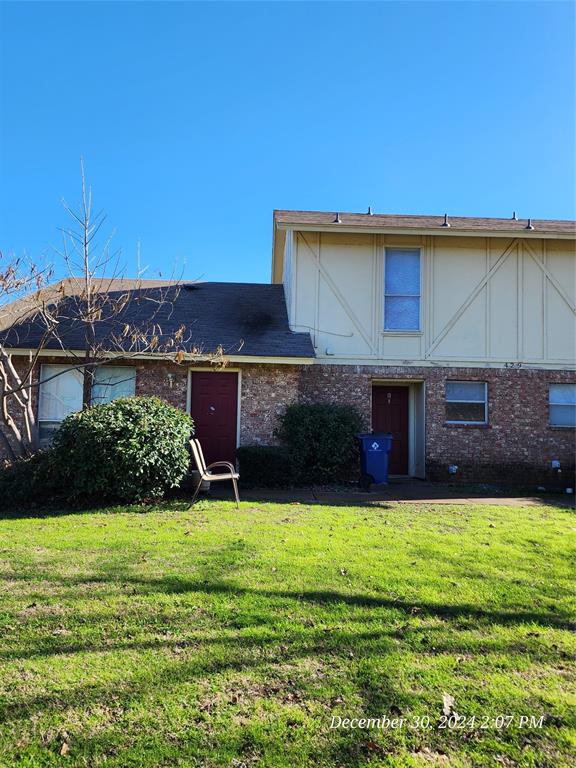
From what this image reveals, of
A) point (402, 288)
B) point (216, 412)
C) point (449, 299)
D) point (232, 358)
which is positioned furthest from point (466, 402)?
point (216, 412)

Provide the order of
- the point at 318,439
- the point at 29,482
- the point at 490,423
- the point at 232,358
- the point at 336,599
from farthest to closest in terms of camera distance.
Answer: the point at 490,423 < the point at 232,358 < the point at 318,439 < the point at 29,482 < the point at 336,599

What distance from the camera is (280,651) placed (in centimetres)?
310

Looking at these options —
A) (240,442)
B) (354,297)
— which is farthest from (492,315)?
(240,442)

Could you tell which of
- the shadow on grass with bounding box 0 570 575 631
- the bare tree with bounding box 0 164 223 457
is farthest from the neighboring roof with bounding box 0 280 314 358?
→ the shadow on grass with bounding box 0 570 575 631

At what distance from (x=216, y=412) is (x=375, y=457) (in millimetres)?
3739

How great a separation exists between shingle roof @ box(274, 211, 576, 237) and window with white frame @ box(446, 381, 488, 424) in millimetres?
3682

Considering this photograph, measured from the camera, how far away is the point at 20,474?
310 inches

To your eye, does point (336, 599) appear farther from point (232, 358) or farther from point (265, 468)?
point (232, 358)

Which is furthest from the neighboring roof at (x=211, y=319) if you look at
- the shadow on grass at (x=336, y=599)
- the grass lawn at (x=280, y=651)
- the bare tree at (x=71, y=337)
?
the shadow on grass at (x=336, y=599)

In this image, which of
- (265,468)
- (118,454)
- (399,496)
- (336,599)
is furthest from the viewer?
(265,468)

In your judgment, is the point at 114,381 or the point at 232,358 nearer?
the point at 232,358

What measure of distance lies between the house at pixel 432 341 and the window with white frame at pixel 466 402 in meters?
0.03

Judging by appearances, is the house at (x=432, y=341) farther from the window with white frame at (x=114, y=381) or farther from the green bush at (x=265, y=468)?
the green bush at (x=265, y=468)

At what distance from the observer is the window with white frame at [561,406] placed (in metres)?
12.3
